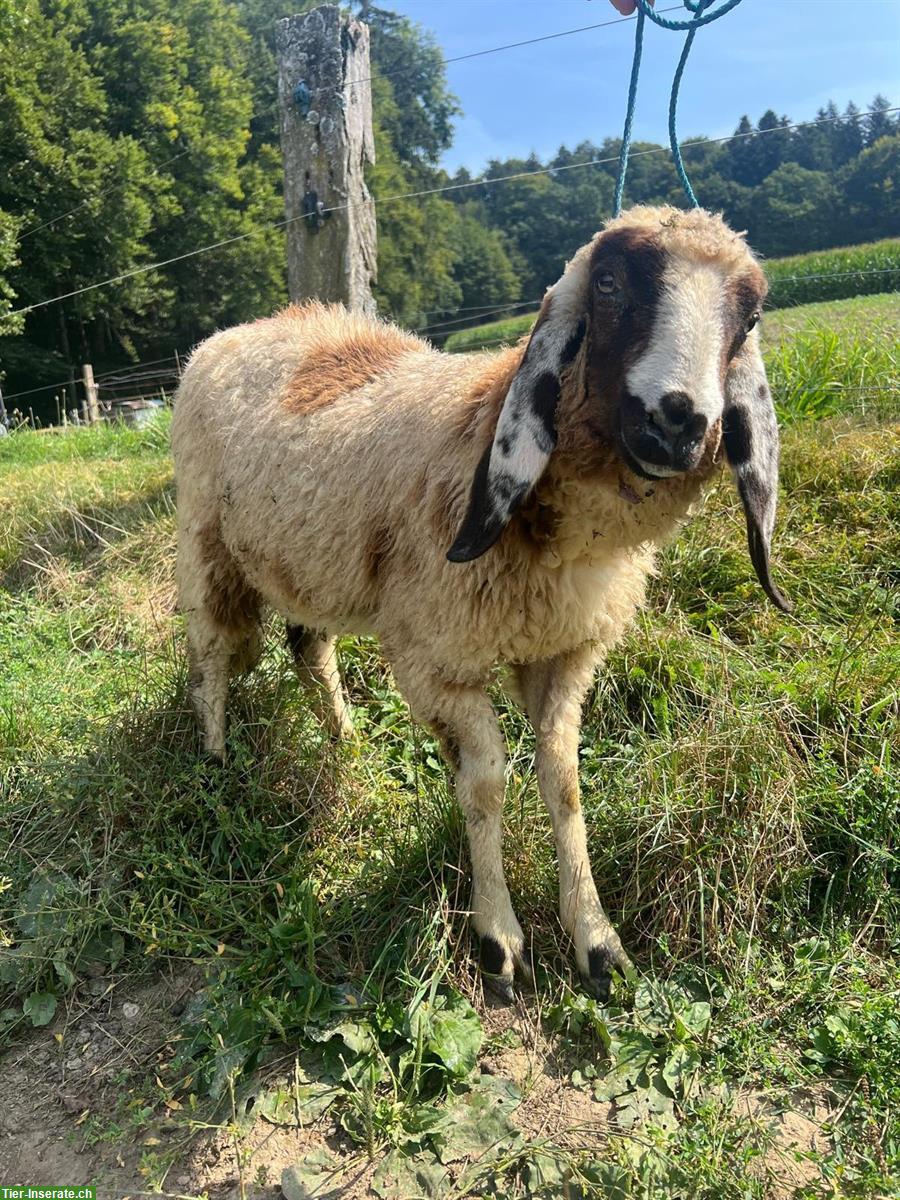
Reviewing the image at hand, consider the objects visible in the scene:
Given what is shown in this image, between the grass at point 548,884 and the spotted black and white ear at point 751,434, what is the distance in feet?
3.03

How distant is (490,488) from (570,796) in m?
1.09

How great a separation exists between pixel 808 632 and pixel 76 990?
3.11 m

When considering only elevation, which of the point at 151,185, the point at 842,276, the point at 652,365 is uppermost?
the point at 151,185

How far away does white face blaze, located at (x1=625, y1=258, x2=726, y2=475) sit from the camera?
72.6 inches

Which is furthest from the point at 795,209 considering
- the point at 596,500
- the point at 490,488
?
the point at 490,488

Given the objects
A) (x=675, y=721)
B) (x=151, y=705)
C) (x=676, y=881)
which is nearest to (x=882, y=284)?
(x=675, y=721)

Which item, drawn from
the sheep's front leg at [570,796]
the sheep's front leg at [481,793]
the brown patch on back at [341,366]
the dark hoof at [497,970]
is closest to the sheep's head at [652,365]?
the sheep's front leg at [481,793]

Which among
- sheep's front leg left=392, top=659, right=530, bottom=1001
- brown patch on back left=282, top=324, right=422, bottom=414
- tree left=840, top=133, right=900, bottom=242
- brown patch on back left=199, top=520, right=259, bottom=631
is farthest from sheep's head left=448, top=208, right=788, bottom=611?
tree left=840, top=133, right=900, bottom=242

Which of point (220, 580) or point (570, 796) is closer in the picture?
point (570, 796)

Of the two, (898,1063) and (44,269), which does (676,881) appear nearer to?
(898,1063)

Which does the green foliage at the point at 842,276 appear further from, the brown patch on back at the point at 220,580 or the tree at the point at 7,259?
the tree at the point at 7,259

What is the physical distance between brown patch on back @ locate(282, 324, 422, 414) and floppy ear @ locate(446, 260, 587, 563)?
1.07 meters

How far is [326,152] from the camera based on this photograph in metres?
5.14

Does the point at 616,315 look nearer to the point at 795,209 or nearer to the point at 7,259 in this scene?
the point at 795,209
